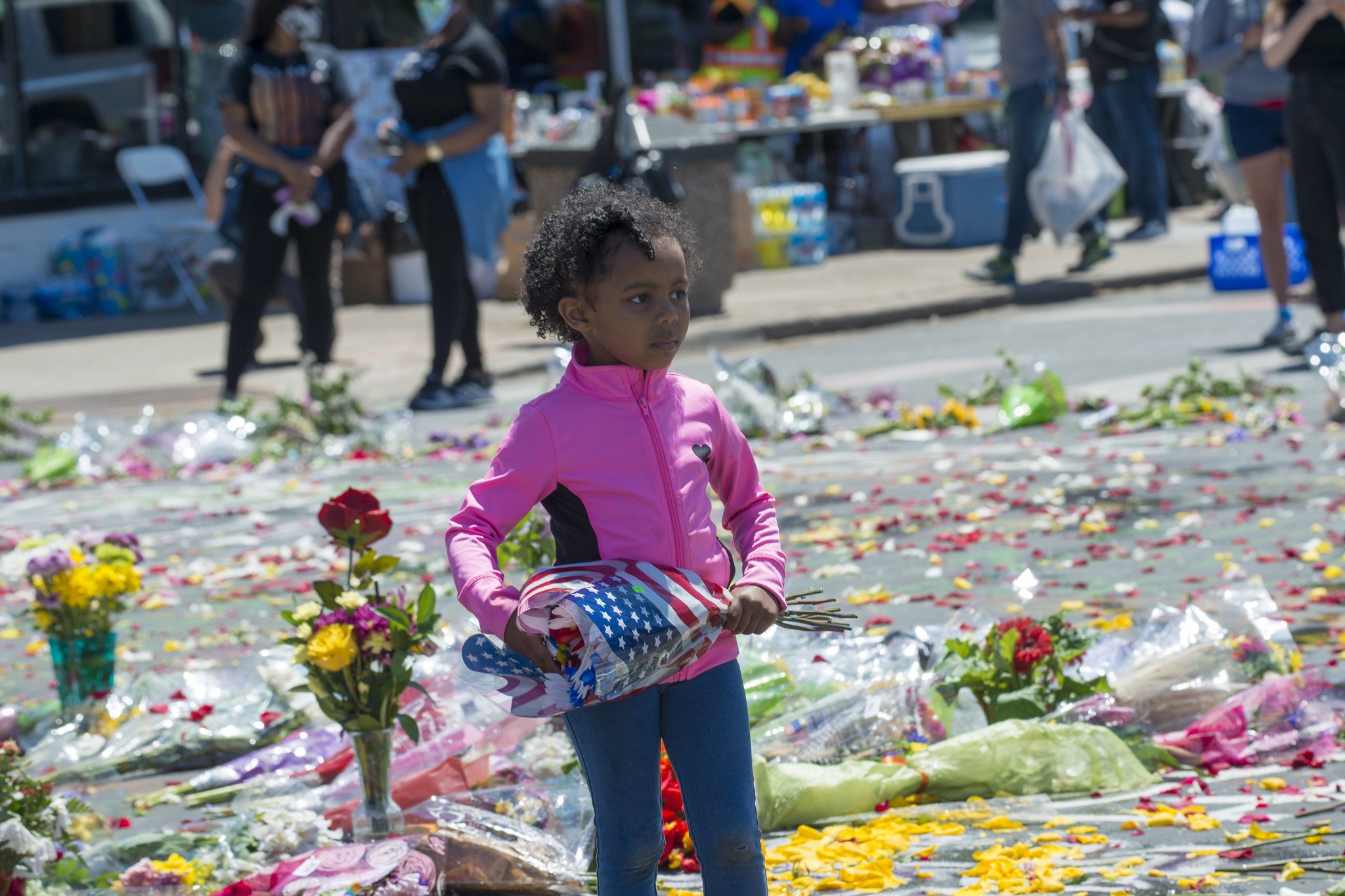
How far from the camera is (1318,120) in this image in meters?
8.30

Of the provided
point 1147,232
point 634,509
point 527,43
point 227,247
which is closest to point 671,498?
point 634,509

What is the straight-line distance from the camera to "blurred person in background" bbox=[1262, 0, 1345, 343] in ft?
27.1

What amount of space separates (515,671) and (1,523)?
18.4 feet

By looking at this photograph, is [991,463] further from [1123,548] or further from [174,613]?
[174,613]

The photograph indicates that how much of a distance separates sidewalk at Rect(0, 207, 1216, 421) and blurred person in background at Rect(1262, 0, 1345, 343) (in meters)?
4.14

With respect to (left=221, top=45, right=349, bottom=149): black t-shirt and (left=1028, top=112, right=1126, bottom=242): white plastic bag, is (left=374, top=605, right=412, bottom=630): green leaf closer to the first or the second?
(left=221, top=45, right=349, bottom=149): black t-shirt

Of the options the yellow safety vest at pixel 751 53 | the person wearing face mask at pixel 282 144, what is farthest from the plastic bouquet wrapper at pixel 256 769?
the yellow safety vest at pixel 751 53

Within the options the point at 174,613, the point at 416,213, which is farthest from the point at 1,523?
the point at 416,213

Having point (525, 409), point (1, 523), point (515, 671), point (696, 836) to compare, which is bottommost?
point (1, 523)

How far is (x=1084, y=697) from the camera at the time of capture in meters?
4.04

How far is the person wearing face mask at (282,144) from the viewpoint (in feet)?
29.8

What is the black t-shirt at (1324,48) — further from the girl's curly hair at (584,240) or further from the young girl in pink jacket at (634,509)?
the young girl in pink jacket at (634,509)

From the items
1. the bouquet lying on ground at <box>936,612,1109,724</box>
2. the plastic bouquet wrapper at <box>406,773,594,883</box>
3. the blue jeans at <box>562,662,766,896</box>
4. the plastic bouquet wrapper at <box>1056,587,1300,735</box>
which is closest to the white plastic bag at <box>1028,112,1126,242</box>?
the plastic bouquet wrapper at <box>1056,587,1300,735</box>

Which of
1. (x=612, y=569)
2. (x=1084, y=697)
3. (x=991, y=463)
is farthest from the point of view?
(x=991, y=463)
